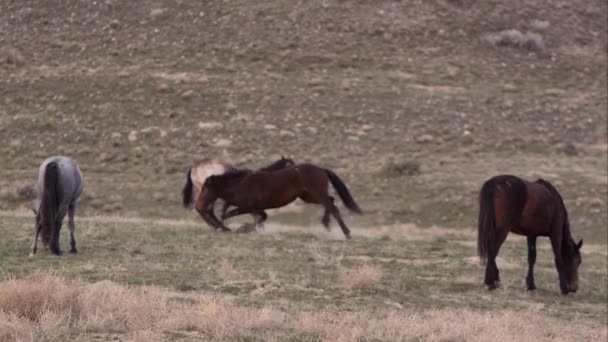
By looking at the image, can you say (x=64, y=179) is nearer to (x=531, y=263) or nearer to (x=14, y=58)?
(x=531, y=263)

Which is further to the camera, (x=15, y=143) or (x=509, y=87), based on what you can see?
(x=509, y=87)

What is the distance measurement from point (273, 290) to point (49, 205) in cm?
443

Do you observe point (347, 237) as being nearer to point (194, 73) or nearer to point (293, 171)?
point (293, 171)

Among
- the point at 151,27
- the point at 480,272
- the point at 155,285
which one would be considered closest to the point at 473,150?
the point at 151,27

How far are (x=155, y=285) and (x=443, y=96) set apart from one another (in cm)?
3628

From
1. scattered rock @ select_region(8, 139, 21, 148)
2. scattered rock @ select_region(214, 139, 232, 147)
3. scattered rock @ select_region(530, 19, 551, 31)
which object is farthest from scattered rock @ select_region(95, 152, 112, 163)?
scattered rock @ select_region(530, 19, 551, 31)

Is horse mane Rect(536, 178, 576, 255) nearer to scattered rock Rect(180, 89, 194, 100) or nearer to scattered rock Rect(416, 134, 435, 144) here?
scattered rock Rect(416, 134, 435, 144)

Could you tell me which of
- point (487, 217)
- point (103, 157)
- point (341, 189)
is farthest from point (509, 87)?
point (487, 217)

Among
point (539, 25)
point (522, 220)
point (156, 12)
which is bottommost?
point (539, 25)

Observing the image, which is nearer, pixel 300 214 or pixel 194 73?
pixel 300 214

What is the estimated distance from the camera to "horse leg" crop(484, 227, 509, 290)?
47.2 ft

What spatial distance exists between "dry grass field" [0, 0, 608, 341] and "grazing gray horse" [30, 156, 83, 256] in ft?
1.52

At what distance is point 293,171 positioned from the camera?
19.9 meters

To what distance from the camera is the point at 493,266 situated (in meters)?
14.4
